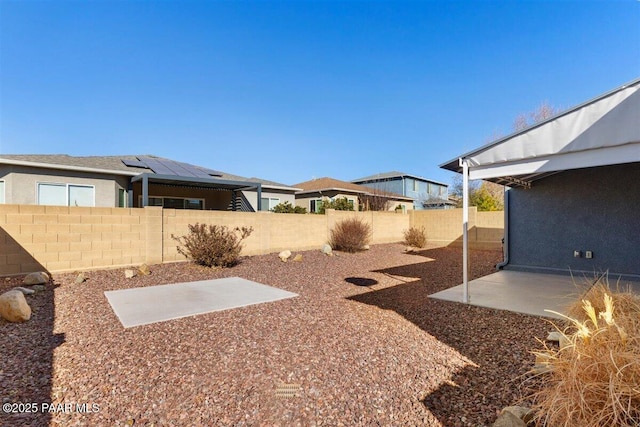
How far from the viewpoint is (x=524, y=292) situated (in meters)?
6.55

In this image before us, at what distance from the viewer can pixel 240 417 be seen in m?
2.45

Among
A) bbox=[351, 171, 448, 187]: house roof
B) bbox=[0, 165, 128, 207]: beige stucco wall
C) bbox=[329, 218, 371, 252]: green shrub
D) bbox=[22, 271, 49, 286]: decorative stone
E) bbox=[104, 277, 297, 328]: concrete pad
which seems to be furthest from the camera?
bbox=[351, 171, 448, 187]: house roof

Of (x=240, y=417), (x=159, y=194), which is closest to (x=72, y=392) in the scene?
(x=240, y=417)

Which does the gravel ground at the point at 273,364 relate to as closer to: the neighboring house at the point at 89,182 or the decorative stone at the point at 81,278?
the decorative stone at the point at 81,278

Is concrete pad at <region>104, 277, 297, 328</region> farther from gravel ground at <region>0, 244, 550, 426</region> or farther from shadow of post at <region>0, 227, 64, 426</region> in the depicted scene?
shadow of post at <region>0, 227, 64, 426</region>

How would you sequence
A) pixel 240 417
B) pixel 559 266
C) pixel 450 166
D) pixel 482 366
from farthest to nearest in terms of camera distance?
pixel 559 266 → pixel 450 166 → pixel 482 366 → pixel 240 417

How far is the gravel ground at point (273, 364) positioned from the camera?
2.51m

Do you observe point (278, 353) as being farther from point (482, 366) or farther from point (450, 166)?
point (450, 166)

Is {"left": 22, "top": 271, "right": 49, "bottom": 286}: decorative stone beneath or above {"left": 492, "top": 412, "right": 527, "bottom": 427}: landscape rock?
above

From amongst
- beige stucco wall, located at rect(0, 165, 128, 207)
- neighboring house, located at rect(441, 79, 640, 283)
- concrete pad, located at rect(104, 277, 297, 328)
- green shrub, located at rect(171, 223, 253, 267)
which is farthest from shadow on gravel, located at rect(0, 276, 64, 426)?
beige stucco wall, located at rect(0, 165, 128, 207)

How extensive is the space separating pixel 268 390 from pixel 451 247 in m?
15.5

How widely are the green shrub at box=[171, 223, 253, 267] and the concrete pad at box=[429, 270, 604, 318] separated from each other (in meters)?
5.89

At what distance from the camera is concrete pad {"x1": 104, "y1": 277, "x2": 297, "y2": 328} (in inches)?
194

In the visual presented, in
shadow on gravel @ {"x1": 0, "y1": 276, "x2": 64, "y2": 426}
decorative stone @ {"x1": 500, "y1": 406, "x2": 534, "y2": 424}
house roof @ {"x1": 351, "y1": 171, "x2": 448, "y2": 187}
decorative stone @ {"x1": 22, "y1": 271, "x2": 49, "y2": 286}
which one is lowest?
shadow on gravel @ {"x1": 0, "y1": 276, "x2": 64, "y2": 426}
